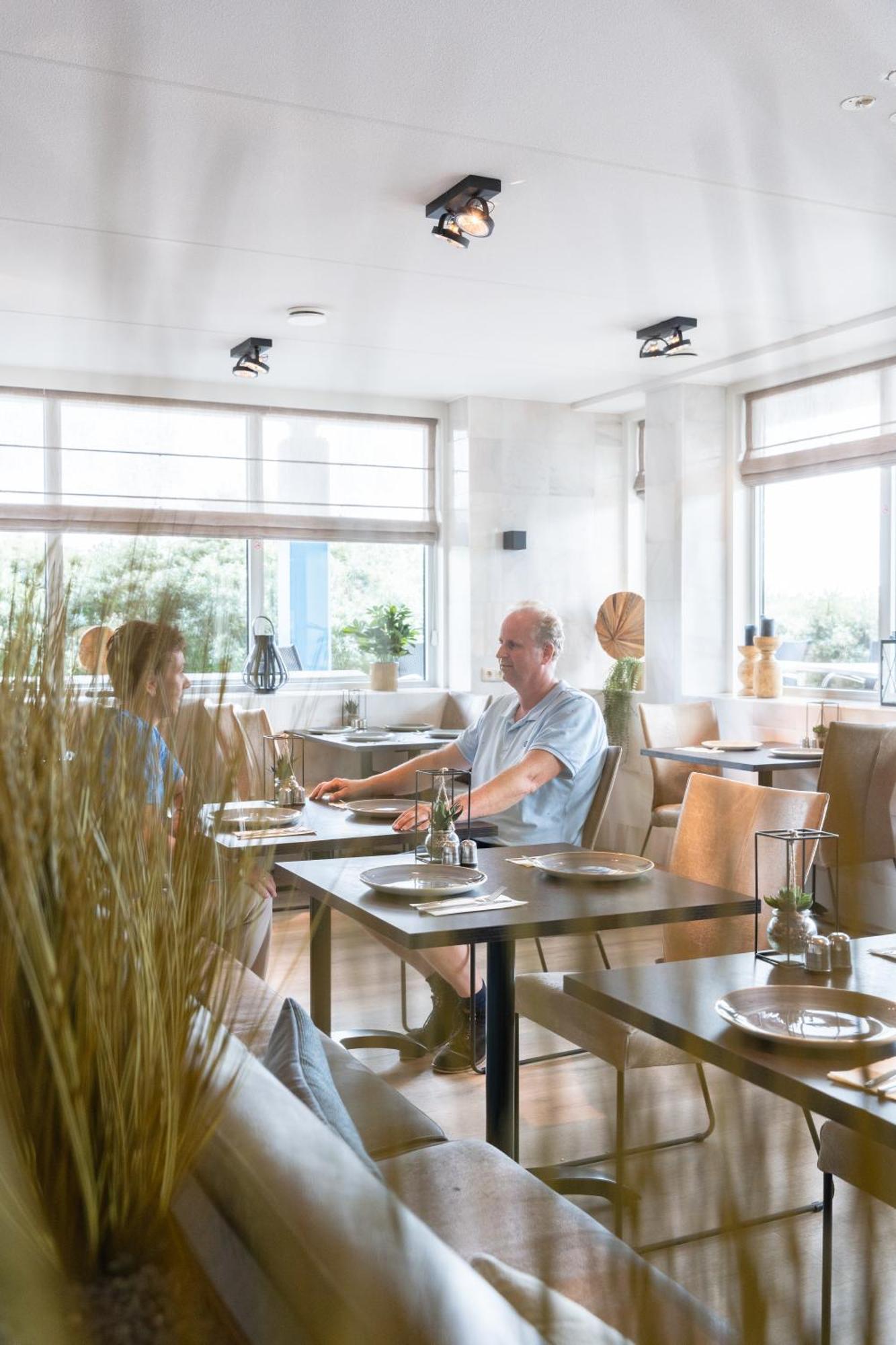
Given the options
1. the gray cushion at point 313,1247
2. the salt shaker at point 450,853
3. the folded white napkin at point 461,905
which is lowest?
the folded white napkin at point 461,905

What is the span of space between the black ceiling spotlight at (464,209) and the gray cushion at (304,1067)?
3.05m

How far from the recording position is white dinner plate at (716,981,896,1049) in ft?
4.47

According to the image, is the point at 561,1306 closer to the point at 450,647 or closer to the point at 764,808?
the point at 764,808

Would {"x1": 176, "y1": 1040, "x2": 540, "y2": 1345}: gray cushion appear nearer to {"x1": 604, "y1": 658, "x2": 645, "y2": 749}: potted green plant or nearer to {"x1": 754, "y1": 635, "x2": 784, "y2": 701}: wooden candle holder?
{"x1": 754, "y1": 635, "x2": 784, "y2": 701}: wooden candle holder

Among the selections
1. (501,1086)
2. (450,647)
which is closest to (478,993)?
(501,1086)

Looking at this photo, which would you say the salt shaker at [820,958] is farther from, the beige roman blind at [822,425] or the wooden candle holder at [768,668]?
the wooden candle holder at [768,668]

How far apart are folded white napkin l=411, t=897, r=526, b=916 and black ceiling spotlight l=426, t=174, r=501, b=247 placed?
7.99ft

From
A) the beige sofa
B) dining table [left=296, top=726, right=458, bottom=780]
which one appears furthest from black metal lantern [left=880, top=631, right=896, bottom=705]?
the beige sofa

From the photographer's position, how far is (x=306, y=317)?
522 cm

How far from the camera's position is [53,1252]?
0.38 m

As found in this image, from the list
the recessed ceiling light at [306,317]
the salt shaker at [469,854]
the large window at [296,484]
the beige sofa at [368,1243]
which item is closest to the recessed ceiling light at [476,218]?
the large window at [296,484]

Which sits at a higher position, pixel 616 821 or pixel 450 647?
pixel 450 647

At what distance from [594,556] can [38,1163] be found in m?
7.16

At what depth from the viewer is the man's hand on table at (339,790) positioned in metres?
3.23
